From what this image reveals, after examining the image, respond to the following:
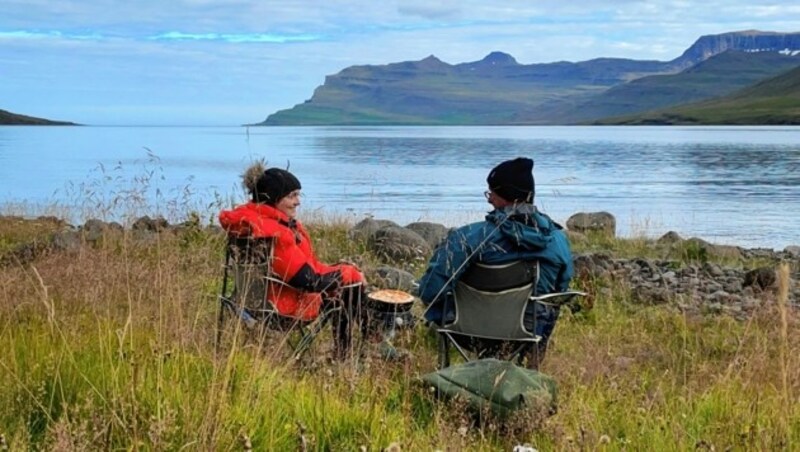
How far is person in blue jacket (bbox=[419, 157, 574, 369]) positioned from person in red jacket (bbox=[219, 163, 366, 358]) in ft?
1.82

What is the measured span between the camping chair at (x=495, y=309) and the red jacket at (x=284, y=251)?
75cm

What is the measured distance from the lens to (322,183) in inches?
1359

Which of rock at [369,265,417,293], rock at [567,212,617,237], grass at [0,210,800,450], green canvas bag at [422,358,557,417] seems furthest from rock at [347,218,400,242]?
green canvas bag at [422,358,557,417]

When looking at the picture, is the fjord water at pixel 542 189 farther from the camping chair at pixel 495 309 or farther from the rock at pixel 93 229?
the camping chair at pixel 495 309

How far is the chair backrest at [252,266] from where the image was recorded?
5.40 meters

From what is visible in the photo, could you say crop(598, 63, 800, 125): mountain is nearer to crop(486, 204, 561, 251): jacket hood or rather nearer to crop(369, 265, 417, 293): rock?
crop(369, 265, 417, 293): rock

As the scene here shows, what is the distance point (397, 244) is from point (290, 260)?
6063 mm

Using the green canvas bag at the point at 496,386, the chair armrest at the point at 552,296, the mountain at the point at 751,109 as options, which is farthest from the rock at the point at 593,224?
the mountain at the point at 751,109

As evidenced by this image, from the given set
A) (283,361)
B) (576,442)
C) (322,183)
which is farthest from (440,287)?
(322,183)

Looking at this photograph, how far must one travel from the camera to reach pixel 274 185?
576 cm

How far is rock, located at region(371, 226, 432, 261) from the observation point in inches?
446

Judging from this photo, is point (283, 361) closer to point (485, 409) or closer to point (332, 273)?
point (332, 273)

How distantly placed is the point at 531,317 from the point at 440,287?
57 centimetres

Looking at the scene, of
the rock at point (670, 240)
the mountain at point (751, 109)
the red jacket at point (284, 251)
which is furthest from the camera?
the mountain at point (751, 109)
